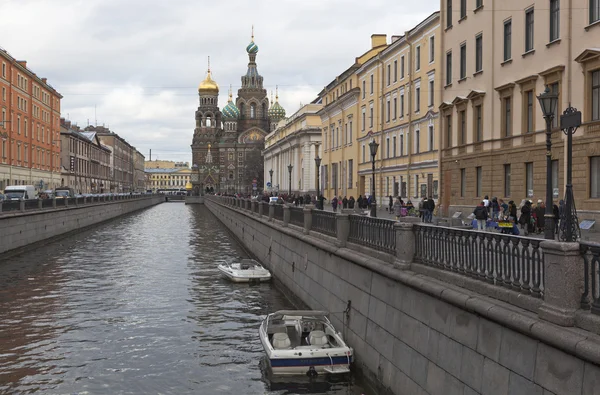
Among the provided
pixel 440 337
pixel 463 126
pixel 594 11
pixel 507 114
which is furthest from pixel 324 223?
pixel 463 126

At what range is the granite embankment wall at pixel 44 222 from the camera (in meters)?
35.5

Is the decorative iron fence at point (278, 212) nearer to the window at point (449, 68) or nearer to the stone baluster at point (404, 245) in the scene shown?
the window at point (449, 68)

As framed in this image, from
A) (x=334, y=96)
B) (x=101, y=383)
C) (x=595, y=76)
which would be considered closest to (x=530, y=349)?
(x=101, y=383)

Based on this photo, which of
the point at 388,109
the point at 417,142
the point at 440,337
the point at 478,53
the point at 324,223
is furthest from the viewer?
the point at 388,109

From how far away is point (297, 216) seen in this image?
25.2 metres

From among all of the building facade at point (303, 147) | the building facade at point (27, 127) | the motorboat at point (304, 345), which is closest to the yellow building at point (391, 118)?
the building facade at point (303, 147)

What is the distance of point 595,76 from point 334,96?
5300 cm

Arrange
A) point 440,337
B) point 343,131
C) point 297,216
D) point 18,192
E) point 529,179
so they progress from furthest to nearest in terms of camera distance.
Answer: point 343,131, point 18,192, point 529,179, point 297,216, point 440,337

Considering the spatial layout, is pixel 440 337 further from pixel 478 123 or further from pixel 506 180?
pixel 478 123

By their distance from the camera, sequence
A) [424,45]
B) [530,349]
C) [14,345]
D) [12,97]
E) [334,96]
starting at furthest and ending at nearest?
[334,96], [12,97], [424,45], [14,345], [530,349]

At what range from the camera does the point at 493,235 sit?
918 centimetres

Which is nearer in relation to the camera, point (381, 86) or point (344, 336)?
point (344, 336)

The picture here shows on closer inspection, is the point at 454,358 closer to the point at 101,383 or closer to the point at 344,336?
the point at 344,336

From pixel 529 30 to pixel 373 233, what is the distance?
57.8 ft
